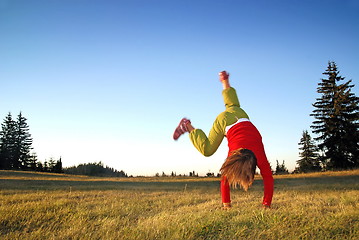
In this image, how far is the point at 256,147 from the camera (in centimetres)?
433

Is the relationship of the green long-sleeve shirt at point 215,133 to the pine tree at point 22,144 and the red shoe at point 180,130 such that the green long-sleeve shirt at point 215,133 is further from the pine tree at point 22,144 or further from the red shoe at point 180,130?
the pine tree at point 22,144

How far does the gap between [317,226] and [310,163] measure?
30592 mm

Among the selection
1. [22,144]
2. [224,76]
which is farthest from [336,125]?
[22,144]

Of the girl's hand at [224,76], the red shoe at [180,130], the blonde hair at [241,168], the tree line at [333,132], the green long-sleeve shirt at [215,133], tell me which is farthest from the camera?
the tree line at [333,132]

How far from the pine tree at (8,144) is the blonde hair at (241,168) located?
159ft

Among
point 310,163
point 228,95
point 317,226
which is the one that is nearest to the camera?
point 317,226

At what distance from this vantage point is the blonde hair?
12.3ft

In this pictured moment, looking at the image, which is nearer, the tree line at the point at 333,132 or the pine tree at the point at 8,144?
the tree line at the point at 333,132

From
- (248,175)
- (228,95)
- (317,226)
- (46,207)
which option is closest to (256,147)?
(248,175)

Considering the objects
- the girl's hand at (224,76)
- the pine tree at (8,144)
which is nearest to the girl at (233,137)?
the girl's hand at (224,76)

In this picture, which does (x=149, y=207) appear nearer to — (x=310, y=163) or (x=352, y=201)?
(x=352, y=201)

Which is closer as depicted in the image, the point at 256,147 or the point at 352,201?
the point at 256,147

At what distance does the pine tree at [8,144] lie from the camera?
4390 cm

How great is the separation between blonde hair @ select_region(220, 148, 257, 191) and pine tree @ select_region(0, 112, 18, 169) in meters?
48.4
